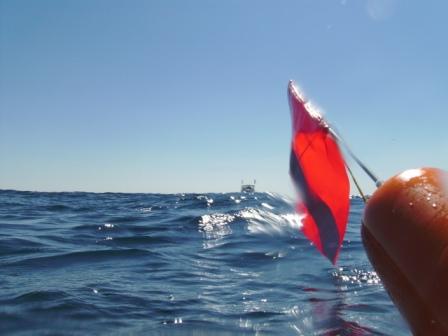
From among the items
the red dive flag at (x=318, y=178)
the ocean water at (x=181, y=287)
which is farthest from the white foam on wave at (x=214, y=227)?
the red dive flag at (x=318, y=178)

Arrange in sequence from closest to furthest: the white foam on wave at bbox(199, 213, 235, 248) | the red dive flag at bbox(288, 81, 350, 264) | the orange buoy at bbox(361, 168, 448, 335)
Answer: the orange buoy at bbox(361, 168, 448, 335)
the red dive flag at bbox(288, 81, 350, 264)
the white foam on wave at bbox(199, 213, 235, 248)

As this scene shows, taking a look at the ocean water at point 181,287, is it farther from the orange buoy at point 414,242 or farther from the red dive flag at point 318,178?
the orange buoy at point 414,242

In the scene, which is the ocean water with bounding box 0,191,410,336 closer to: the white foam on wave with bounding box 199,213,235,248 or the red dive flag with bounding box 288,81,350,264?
the white foam on wave with bounding box 199,213,235,248

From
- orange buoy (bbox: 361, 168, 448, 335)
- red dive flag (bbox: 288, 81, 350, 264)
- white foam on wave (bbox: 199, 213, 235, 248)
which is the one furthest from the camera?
white foam on wave (bbox: 199, 213, 235, 248)

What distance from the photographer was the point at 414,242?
2270 millimetres

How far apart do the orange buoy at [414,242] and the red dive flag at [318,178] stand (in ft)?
3.91

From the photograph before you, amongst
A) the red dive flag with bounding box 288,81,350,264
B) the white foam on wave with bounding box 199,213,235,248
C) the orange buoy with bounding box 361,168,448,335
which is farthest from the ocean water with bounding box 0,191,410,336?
the orange buoy with bounding box 361,168,448,335

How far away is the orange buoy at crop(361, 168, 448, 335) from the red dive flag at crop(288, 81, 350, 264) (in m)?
1.19

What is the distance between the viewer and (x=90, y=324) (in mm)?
3875

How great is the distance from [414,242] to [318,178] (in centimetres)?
180

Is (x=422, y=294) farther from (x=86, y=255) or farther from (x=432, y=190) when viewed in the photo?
(x=86, y=255)

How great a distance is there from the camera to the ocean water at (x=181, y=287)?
13.0 ft

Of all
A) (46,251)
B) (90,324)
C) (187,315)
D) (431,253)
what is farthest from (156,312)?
(46,251)

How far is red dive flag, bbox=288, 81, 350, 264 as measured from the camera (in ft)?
12.9
